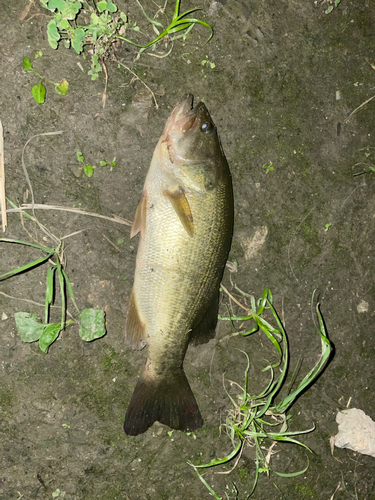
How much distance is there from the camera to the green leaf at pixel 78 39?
2.71m

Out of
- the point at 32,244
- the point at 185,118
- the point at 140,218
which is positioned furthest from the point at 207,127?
the point at 32,244

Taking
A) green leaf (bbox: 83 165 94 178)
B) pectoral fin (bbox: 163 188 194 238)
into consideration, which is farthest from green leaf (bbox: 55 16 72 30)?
pectoral fin (bbox: 163 188 194 238)

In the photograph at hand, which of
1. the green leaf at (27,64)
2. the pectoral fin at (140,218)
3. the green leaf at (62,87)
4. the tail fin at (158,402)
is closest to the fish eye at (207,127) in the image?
the pectoral fin at (140,218)

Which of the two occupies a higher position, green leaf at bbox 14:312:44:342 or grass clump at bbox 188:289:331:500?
green leaf at bbox 14:312:44:342

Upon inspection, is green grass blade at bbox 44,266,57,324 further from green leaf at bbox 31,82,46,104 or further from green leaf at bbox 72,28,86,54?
green leaf at bbox 72,28,86,54

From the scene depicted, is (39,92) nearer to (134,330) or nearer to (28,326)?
(28,326)

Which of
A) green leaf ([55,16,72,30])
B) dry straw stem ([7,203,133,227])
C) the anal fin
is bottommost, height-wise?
the anal fin

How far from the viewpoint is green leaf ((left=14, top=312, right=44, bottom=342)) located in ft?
8.90

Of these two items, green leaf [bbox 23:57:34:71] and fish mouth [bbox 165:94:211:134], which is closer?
fish mouth [bbox 165:94:211:134]

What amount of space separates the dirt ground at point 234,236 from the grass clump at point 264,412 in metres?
0.09

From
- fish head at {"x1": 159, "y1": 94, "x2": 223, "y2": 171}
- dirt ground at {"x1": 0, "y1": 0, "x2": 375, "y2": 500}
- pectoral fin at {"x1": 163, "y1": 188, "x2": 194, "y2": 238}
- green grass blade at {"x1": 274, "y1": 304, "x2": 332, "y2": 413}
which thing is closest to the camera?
pectoral fin at {"x1": 163, "y1": 188, "x2": 194, "y2": 238}

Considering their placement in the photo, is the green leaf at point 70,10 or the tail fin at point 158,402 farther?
the tail fin at point 158,402

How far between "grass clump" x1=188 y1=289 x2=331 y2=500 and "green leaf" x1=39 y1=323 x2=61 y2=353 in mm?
1314

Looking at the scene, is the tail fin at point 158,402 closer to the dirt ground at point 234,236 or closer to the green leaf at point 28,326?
the dirt ground at point 234,236
